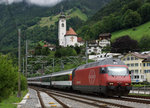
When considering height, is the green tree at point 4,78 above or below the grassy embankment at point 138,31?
below

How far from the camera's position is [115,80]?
26797 millimetres

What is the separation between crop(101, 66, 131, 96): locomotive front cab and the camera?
2656 centimetres

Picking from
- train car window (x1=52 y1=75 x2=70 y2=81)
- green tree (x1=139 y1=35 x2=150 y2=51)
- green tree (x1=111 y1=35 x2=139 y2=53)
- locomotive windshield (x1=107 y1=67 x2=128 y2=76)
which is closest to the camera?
locomotive windshield (x1=107 y1=67 x2=128 y2=76)

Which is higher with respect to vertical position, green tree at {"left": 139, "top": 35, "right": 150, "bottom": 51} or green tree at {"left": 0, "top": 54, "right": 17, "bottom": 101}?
green tree at {"left": 139, "top": 35, "right": 150, "bottom": 51}

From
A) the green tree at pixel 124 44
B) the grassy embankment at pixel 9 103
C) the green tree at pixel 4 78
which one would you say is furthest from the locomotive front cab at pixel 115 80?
the green tree at pixel 124 44

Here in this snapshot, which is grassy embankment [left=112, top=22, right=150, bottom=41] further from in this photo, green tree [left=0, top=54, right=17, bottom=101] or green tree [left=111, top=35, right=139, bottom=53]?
green tree [left=0, top=54, right=17, bottom=101]

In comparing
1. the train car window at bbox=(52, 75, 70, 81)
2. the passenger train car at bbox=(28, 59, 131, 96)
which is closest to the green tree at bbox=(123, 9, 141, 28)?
the train car window at bbox=(52, 75, 70, 81)

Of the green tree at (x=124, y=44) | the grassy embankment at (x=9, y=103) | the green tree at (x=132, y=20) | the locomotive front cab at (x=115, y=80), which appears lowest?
the grassy embankment at (x=9, y=103)

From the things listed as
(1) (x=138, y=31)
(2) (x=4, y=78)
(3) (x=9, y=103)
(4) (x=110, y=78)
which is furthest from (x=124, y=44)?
(2) (x=4, y=78)

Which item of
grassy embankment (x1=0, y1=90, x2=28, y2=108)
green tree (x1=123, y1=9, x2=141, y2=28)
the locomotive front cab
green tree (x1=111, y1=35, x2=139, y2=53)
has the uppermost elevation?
green tree (x1=123, y1=9, x2=141, y2=28)

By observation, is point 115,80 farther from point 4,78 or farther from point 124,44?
point 124,44

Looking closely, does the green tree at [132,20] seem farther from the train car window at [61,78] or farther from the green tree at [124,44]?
the train car window at [61,78]

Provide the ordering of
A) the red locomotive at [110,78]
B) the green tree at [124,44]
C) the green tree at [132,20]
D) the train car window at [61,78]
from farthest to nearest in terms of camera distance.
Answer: the green tree at [132,20], the green tree at [124,44], the train car window at [61,78], the red locomotive at [110,78]

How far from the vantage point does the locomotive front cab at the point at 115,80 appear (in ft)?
87.1
